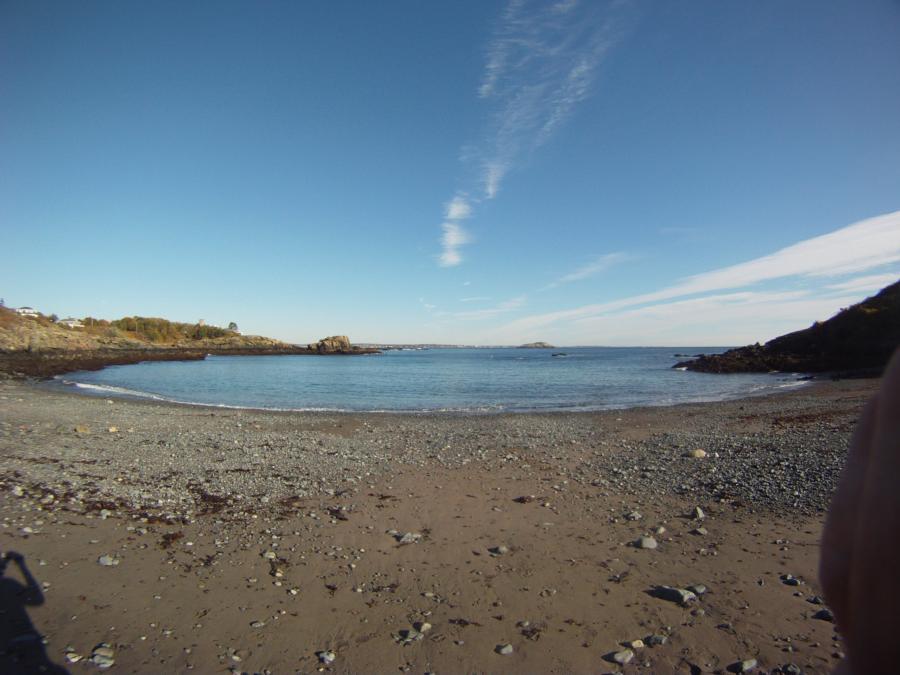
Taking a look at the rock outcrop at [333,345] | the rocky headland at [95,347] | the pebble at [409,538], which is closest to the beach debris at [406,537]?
the pebble at [409,538]

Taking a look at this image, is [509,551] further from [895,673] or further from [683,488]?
[895,673]

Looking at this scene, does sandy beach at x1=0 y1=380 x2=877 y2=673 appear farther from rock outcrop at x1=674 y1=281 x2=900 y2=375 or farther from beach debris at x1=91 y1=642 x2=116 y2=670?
rock outcrop at x1=674 y1=281 x2=900 y2=375

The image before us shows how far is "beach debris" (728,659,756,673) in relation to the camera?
4.43 m

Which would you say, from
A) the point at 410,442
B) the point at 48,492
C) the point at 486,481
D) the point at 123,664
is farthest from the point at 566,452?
the point at 48,492

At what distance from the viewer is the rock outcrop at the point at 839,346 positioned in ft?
140

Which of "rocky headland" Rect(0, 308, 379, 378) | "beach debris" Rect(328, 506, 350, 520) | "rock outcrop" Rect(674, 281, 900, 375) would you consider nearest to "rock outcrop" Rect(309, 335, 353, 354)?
"rocky headland" Rect(0, 308, 379, 378)

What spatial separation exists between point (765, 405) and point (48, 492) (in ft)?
91.7

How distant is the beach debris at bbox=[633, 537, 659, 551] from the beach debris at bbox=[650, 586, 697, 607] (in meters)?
1.17

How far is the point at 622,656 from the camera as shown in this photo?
183 inches

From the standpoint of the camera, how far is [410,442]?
599 inches

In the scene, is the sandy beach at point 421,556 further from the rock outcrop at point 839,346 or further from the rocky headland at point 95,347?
the rocky headland at point 95,347

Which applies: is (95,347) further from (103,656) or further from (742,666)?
(742,666)

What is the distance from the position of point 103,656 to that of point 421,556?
3867 millimetres

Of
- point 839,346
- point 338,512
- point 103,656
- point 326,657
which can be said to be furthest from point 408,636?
point 839,346
